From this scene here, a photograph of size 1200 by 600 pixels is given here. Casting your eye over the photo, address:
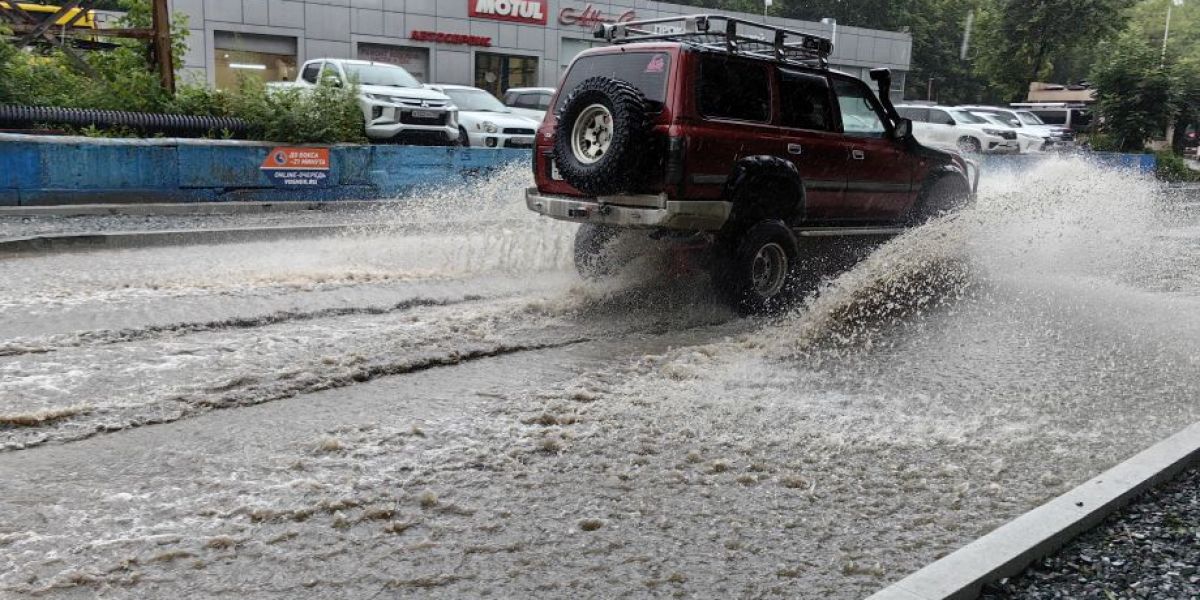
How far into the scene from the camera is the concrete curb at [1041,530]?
304 cm

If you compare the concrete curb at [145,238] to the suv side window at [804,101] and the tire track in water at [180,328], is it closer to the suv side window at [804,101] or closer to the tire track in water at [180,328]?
the tire track in water at [180,328]

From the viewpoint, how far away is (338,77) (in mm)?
16672

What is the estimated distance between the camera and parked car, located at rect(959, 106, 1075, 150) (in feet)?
90.8

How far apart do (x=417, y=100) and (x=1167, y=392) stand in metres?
12.7

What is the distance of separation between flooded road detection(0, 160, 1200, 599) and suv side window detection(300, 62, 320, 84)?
33.2 ft

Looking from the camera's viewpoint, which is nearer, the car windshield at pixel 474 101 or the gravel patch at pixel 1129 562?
the gravel patch at pixel 1129 562

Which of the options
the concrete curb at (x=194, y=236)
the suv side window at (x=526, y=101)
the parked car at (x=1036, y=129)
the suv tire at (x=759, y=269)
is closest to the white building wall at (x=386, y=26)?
the suv side window at (x=526, y=101)

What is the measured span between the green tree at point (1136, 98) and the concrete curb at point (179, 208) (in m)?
23.4

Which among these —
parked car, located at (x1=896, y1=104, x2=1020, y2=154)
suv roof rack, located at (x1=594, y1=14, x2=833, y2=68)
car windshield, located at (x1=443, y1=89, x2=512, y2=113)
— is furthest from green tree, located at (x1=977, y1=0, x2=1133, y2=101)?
suv roof rack, located at (x1=594, y1=14, x2=833, y2=68)

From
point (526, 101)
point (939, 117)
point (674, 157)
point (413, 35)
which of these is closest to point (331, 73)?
point (526, 101)

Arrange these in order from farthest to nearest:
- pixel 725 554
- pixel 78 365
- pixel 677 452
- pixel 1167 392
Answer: pixel 1167 392 → pixel 78 365 → pixel 677 452 → pixel 725 554

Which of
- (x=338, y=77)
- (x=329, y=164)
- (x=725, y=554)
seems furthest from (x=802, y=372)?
(x=338, y=77)

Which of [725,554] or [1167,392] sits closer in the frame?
[725,554]

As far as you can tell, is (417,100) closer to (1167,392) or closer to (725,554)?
(1167,392)
